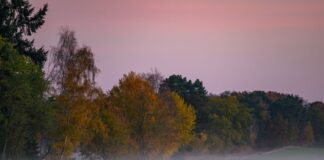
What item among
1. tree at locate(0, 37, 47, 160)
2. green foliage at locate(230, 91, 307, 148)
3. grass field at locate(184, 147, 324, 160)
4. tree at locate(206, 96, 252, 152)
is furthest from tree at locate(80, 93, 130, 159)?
green foliage at locate(230, 91, 307, 148)

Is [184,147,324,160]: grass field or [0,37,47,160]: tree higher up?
[184,147,324,160]: grass field

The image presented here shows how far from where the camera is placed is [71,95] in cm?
6656

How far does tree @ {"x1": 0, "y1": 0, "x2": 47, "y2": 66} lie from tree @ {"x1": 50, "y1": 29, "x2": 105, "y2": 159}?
8.81 ft

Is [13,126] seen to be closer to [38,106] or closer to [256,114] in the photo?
[38,106]

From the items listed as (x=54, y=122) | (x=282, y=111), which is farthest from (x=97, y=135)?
(x=282, y=111)

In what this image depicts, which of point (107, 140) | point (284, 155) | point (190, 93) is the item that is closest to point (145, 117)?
point (107, 140)

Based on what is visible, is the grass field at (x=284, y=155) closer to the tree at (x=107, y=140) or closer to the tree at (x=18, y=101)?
the tree at (x=107, y=140)

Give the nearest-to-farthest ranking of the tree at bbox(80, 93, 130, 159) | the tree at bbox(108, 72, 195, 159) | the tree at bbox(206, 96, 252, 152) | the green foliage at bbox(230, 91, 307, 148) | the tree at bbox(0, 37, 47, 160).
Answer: the tree at bbox(0, 37, 47, 160), the tree at bbox(80, 93, 130, 159), the tree at bbox(108, 72, 195, 159), the tree at bbox(206, 96, 252, 152), the green foliage at bbox(230, 91, 307, 148)

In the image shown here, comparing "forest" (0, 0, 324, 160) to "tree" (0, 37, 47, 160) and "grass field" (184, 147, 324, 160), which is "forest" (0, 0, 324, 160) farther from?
"grass field" (184, 147, 324, 160)

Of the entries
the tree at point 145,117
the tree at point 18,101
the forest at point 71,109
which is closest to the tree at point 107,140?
the forest at point 71,109

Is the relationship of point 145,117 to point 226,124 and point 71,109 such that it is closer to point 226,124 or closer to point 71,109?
point 71,109

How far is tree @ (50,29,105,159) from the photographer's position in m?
65.9

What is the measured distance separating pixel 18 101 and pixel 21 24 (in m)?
11.5

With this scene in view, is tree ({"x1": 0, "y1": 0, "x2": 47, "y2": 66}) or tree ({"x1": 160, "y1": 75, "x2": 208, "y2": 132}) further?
tree ({"x1": 160, "y1": 75, "x2": 208, "y2": 132})
